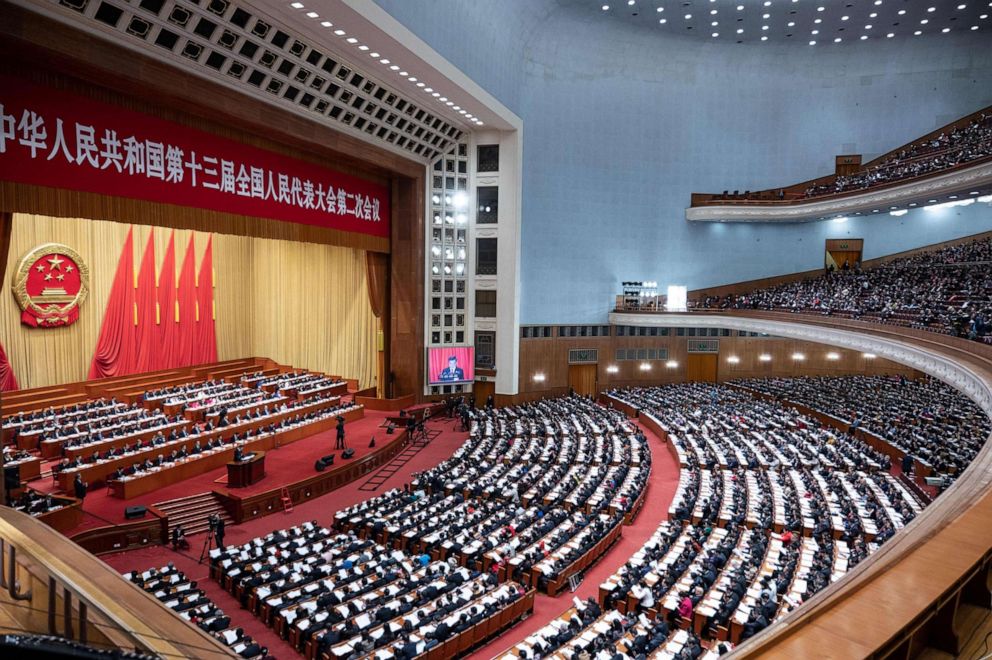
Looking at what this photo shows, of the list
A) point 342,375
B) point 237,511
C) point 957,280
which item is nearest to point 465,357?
point 342,375

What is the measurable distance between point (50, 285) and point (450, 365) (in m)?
13.5

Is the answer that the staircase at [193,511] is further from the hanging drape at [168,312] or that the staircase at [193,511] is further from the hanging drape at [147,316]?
the hanging drape at [168,312]

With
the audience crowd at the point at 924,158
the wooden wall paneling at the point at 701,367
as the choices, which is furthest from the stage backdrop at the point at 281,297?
the audience crowd at the point at 924,158

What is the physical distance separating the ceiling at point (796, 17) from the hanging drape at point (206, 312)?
17.8 meters

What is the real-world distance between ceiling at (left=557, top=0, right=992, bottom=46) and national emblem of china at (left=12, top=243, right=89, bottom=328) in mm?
20303

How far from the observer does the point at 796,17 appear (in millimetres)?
23516

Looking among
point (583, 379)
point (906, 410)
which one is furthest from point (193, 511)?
point (906, 410)

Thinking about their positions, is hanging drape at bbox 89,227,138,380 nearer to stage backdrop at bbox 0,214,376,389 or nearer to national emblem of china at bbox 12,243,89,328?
stage backdrop at bbox 0,214,376,389

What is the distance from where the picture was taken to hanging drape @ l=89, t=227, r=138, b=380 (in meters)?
19.5

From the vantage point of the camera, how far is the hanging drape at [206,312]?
76.0ft

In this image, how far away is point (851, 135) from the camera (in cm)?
2752

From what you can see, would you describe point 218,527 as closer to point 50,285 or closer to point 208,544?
point 208,544

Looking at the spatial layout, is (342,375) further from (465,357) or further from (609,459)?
(609,459)

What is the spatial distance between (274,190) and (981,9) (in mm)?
27094
